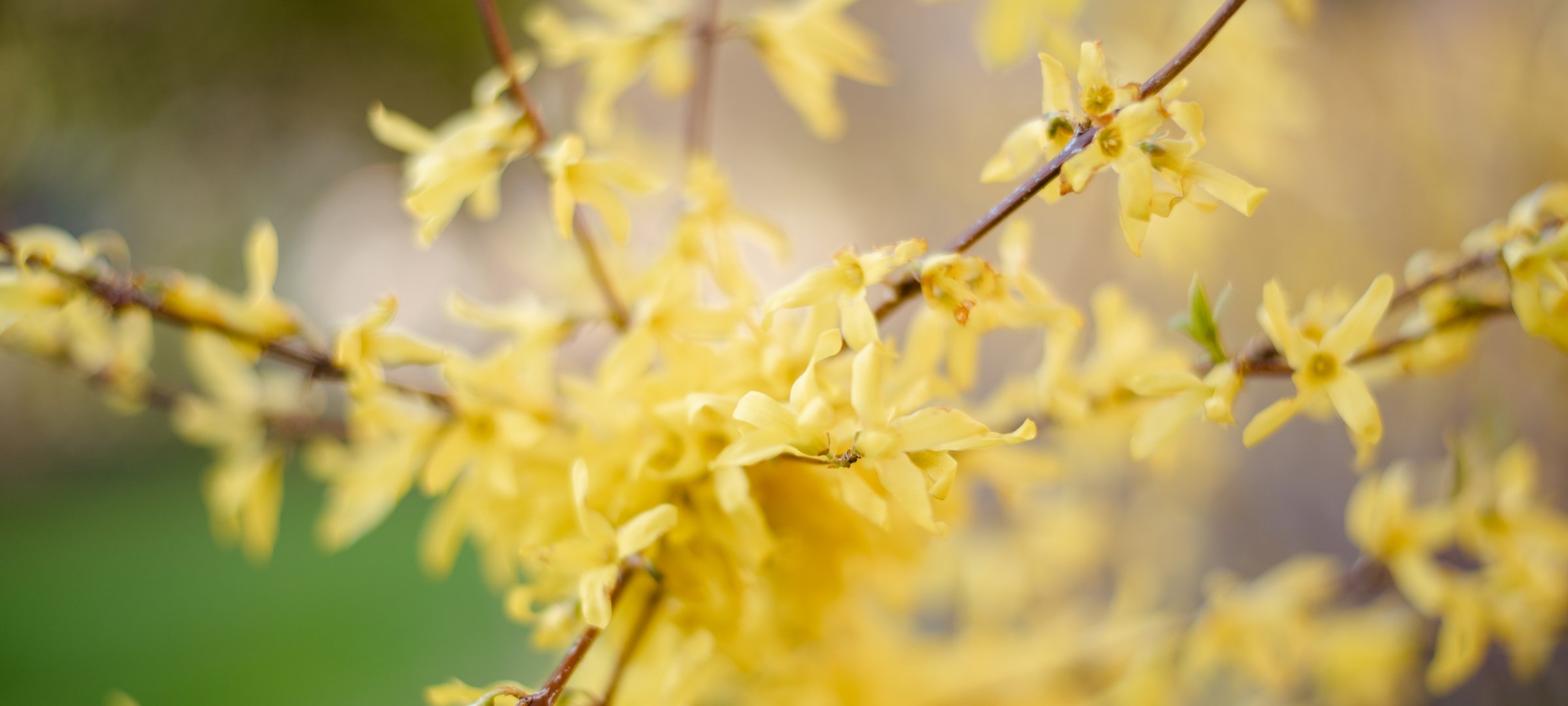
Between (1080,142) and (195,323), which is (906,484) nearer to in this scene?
(1080,142)

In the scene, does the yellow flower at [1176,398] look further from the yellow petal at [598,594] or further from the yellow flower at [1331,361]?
the yellow petal at [598,594]

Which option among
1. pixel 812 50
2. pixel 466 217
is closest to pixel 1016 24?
pixel 812 50

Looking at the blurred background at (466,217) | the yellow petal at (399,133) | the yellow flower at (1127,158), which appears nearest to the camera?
the yellow flower at (1127,158)

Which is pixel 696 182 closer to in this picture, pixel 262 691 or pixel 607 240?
pixel 607 240

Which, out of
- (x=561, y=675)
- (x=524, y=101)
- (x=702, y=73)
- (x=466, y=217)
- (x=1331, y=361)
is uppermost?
(x=466, y=217)

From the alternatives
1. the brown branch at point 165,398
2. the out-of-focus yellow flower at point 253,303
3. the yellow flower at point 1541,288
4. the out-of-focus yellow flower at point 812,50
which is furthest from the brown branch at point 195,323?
the yellow flower at point 1541,288

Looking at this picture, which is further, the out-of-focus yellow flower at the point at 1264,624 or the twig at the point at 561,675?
the out-of-focus yellow flower at the point at 1264,624

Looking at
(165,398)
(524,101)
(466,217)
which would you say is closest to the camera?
(524,101)
